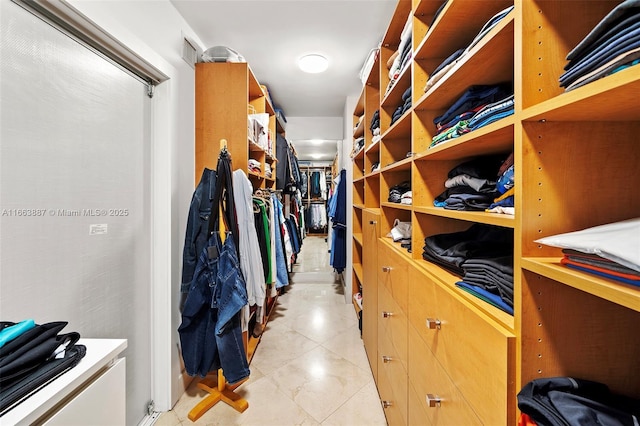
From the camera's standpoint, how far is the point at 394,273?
1261mm

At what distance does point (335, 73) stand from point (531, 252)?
8.27ft

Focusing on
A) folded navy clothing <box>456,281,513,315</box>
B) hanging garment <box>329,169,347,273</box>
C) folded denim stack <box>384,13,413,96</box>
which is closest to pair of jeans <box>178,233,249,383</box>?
folded navy clothing <box>456,281,513,315</box>

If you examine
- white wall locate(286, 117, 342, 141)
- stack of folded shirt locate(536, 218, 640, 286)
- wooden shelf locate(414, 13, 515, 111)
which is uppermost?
white wall locate(286, 117, 342, 141)

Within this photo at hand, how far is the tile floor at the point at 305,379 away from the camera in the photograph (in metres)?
1.48

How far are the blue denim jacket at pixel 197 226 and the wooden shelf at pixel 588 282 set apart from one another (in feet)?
4.79

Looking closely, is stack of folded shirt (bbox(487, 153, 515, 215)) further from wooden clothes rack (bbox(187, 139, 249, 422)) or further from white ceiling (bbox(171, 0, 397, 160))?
white ceiling (bbox(171, 0, 397, 160))

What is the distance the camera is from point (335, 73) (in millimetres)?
2533

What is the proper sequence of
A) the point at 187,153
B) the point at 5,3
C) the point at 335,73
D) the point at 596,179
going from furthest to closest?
1. the point at 335,73
2. the point at 187,153
3. the point at 5,3
4. the point at 596,179

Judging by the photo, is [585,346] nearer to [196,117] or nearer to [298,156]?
[196,117]

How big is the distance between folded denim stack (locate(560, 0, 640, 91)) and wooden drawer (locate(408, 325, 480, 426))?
69 centimetres

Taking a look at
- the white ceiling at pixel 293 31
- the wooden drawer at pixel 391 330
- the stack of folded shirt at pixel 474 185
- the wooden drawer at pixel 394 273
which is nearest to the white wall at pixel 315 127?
the white ceiling at pixel 293 31

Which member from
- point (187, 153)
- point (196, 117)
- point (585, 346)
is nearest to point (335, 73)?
point (196, 117)

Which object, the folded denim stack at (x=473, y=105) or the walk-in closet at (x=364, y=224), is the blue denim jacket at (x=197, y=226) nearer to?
the walk-in closet at (x=364, y=224)

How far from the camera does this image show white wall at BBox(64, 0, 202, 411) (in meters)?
1.45
